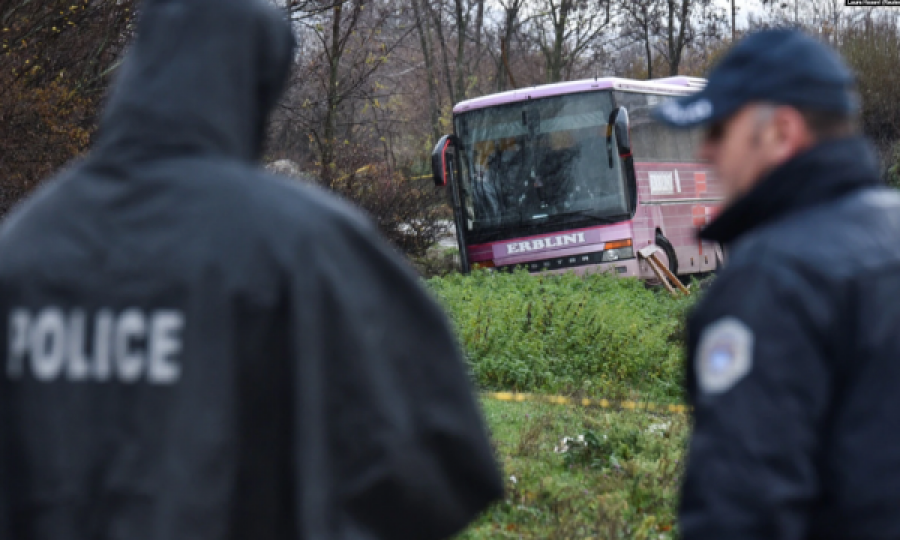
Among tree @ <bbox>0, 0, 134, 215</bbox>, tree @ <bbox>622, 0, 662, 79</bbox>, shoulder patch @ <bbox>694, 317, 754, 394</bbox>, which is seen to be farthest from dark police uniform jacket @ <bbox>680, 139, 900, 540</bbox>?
tree @ <bbox>622, 0, 662, 79</bbox>

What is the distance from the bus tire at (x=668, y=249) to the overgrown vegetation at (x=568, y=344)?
6.39 metres

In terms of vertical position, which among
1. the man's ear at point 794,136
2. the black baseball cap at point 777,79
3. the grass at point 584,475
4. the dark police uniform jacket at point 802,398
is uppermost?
the black baseball cap at point 777,79

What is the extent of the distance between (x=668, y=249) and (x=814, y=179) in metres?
19.1

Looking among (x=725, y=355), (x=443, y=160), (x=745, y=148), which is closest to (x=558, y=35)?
(x=443, y=160)

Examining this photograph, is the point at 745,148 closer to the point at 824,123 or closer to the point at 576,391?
the point at 824,123

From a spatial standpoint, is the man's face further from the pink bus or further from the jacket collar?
the pink bus

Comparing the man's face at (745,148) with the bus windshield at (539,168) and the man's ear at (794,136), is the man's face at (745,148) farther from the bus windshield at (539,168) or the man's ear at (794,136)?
the bus windshield at (539,168)

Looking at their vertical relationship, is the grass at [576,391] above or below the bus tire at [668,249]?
below

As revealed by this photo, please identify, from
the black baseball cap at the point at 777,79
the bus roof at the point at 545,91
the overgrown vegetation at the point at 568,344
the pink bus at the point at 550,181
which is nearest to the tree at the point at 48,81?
the overgrown vegetation at the point at 568,344

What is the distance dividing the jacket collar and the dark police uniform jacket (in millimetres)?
108

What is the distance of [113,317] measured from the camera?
6.49ft

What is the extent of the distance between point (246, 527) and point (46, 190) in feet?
2.40

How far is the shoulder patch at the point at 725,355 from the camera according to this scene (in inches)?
74.7

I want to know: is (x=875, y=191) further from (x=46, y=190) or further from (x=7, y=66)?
(x=7, y=66)
